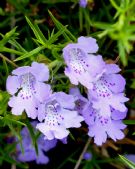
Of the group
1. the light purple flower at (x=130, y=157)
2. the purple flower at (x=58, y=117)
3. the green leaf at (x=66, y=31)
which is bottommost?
the light purple flower at (x=130, y=157)

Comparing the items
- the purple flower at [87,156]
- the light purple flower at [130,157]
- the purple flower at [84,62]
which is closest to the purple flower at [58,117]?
the purple flower at [84,62]

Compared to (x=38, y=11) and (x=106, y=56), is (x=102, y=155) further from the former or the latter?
(x=38, y=11)

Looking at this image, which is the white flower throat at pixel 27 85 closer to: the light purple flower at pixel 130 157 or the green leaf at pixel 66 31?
the green leaf at pixel 66 31

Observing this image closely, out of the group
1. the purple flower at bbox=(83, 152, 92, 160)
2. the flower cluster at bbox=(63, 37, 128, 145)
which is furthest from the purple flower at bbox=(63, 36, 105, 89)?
the purple flower at bbox=(83, 152, 92, 160)

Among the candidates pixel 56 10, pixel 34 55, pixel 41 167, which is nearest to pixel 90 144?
pixel 41 167

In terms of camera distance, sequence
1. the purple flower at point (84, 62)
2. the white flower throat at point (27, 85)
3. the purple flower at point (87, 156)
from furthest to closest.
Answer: the purple flower at point (87, 156), the white flower throat at point (27, 85), the purple flower at point (84, 62)

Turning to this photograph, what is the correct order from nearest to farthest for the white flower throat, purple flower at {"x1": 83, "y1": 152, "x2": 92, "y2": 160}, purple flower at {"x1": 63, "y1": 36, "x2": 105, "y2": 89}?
purple flower at {"x1": 63, "y1": 36, "x2": 105, "y2": 89}
the white flower throat
purple flower at {"x1": 83, "y1": 152, "x2": 92, "y2": 160}

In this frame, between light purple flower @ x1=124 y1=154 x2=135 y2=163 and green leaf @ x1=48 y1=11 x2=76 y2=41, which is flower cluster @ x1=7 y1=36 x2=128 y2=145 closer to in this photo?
green leaf @ x1=48 y1=11 x2=76 y2=41
